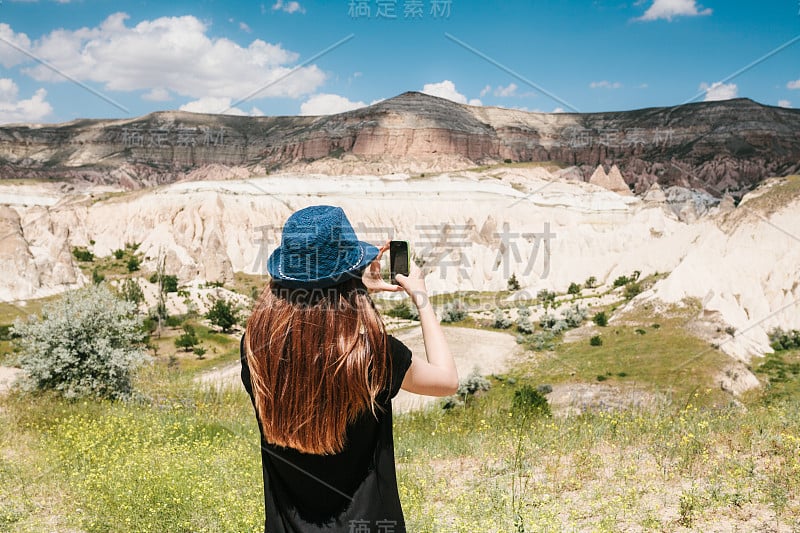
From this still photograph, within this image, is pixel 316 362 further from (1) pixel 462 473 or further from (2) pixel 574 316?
(2) pixel 574 316

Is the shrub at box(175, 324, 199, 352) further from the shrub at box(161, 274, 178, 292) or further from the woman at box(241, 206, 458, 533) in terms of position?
the woman at box(241, 206, 458, 533)

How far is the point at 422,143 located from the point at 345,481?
9752 cm

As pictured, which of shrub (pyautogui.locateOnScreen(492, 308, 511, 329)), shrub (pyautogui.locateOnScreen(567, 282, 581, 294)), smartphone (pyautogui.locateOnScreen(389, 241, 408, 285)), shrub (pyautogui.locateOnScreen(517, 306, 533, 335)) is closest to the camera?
smartphone (pyautogui.locateOnScreen(389, 241, 408, 285))

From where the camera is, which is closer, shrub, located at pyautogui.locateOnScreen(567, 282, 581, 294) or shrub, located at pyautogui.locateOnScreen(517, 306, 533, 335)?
shrub, located at pyautogui.locateOnScreen(517, 306, 533, 335)

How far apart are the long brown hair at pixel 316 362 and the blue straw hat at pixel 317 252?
4 cm

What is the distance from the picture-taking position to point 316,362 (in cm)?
158

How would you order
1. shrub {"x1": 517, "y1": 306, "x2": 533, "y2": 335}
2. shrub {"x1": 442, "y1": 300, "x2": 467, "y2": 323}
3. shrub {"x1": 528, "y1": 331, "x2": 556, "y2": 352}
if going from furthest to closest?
shrub {"x1": 442, "y1": 300, "x2": 467, "y2": 323}, shrub {"x1": 517, "y1": 306, "x2": 533, "y2": 335}, shrub {"x1": 528, "y1": 331, "x2": 556, "y2": 352}

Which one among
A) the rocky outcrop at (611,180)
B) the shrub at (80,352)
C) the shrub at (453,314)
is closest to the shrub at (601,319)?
the shrub at (453,314)

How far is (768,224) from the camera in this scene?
1077 inches

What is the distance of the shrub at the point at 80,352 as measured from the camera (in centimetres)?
827

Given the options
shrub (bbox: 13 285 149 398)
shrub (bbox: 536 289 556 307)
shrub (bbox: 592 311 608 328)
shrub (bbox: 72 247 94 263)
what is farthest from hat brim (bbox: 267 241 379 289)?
shrub (bbox: 72 247 94 263)

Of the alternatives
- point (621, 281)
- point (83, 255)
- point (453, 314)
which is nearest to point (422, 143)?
point (83, 255)

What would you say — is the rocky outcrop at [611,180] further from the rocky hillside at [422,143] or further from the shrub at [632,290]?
the shrub at [632,290]

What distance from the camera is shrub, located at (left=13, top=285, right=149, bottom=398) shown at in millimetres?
8266
